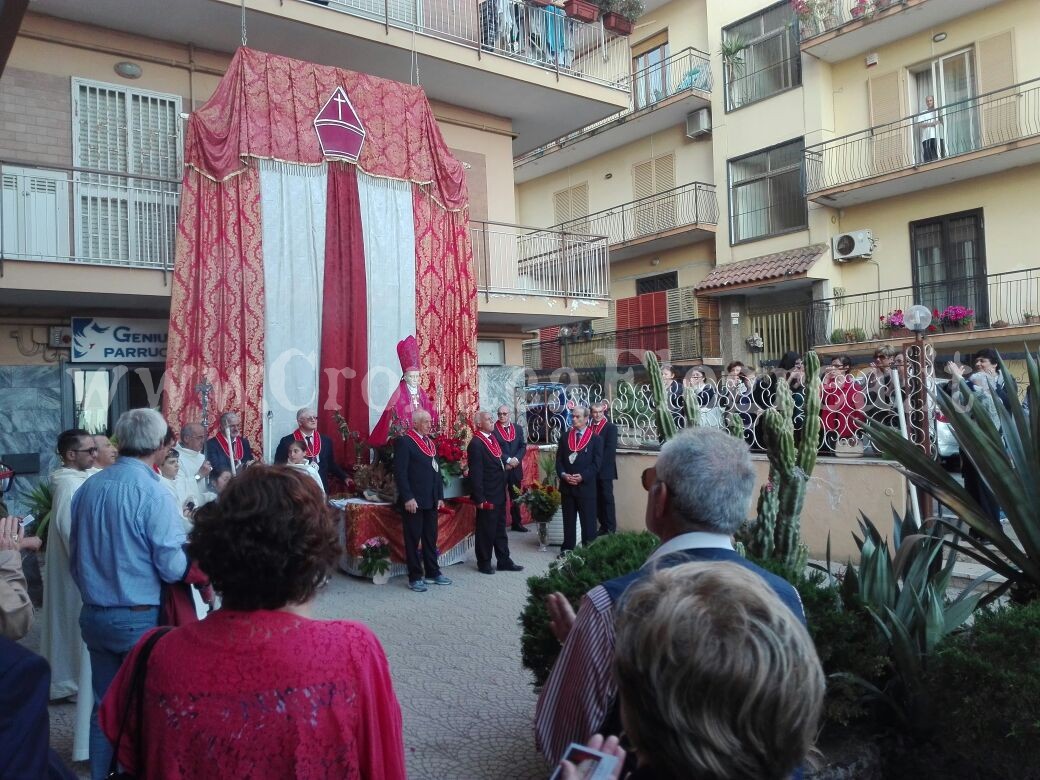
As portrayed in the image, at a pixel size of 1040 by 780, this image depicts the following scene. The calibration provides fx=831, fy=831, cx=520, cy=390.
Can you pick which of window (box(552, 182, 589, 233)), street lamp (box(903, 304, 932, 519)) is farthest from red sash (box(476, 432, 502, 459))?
window (box(552, 182, 589, 233))

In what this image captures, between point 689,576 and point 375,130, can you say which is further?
point 375,130

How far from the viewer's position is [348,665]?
1831mm

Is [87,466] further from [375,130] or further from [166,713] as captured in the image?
[375,130]

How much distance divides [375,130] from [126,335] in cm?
454

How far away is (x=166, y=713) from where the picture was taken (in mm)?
1803

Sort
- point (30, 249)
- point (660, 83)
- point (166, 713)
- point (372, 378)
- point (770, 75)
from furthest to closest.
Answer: point (660, 83) → point (770, 75) → point (372, 378) → point (30, 249) → point (166, 713)

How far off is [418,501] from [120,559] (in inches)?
204

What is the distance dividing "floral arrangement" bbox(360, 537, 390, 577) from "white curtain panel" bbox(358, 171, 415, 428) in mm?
2923

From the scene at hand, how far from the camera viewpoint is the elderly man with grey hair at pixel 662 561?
2.05 m

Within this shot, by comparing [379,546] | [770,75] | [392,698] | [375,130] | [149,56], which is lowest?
[379,546]

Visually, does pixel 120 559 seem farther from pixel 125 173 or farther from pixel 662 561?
pixel 125 173

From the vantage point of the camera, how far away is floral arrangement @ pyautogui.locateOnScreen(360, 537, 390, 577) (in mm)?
8547

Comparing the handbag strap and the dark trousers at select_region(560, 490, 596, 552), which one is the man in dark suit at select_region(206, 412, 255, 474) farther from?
the handbag strap

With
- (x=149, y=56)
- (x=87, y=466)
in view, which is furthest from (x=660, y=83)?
Answer: (x=87, y=466)
